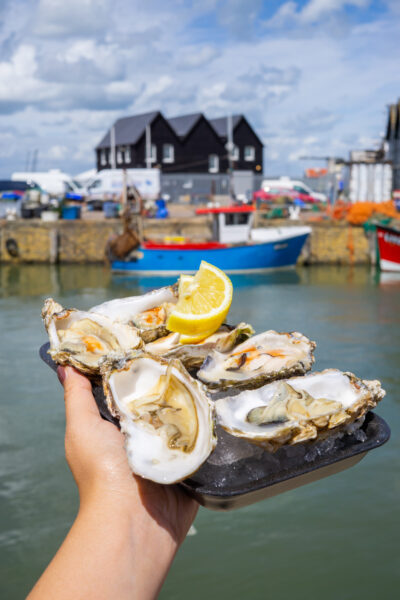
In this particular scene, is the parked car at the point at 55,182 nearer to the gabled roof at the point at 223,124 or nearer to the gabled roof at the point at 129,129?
the gabled roof at the point at 129,129

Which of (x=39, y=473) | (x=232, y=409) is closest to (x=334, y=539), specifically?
(x=39, y=473)

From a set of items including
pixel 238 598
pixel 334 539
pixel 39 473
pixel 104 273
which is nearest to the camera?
pixel 238 598

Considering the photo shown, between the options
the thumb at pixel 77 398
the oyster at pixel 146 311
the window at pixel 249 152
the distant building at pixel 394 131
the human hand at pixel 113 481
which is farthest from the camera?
the window at pixel 249 152

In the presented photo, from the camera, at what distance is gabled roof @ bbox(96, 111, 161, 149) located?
48031 millimetres

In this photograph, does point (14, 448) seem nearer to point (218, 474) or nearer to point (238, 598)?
point (238, 598)

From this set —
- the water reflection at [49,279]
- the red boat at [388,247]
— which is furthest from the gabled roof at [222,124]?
the red boat at [388,247]

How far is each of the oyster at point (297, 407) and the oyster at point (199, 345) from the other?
1.29ft

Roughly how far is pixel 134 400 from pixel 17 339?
38.7 ft

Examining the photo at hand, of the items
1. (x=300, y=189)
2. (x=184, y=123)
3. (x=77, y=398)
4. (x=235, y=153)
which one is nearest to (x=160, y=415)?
(x=77, y=398)

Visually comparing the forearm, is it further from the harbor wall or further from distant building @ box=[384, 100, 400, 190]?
distant building @ box=[384, 100, 400, 190]

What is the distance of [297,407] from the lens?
1.84 m

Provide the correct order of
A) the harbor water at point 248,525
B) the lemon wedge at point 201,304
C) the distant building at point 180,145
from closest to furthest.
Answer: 1. the lemon wedge at point 201,304
2. the harbor water at point 248,525
3. the distant building at point 180,145

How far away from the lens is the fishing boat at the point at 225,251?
23.0m

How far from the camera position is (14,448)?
7059 millimetres
